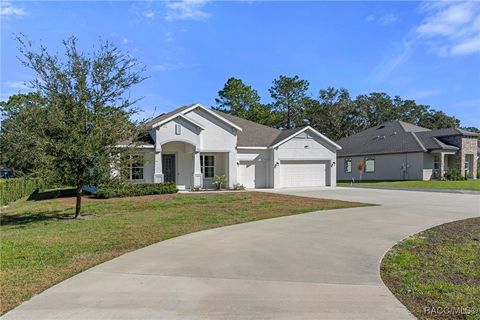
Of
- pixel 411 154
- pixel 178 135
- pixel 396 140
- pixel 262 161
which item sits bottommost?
pixel 262 161

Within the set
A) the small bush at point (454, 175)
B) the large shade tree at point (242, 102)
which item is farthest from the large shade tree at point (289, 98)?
the small bush at point (454, 175)

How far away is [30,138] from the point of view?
447 inches

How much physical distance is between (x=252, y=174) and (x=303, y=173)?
4045 mm

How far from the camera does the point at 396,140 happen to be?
1535 inches

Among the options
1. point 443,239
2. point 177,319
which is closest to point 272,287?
point 177,319

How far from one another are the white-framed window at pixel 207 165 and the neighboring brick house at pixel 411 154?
19.0 m

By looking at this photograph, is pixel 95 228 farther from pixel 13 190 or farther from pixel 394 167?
pixel 394 167

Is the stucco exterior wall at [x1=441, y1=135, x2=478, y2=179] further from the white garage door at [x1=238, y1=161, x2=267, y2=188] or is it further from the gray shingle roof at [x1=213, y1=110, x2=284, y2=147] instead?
the white garage door at [x1=238, y1=161, x2=267, y2=188]

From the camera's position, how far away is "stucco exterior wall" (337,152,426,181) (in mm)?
35719

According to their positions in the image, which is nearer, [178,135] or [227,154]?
[178,135]

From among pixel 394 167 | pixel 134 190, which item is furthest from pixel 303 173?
pixel 134 190

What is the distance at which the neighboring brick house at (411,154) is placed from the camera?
35.7 metres

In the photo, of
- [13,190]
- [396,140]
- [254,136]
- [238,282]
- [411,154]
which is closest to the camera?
[238,282]

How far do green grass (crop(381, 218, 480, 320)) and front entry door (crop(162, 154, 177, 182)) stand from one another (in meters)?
18.0
